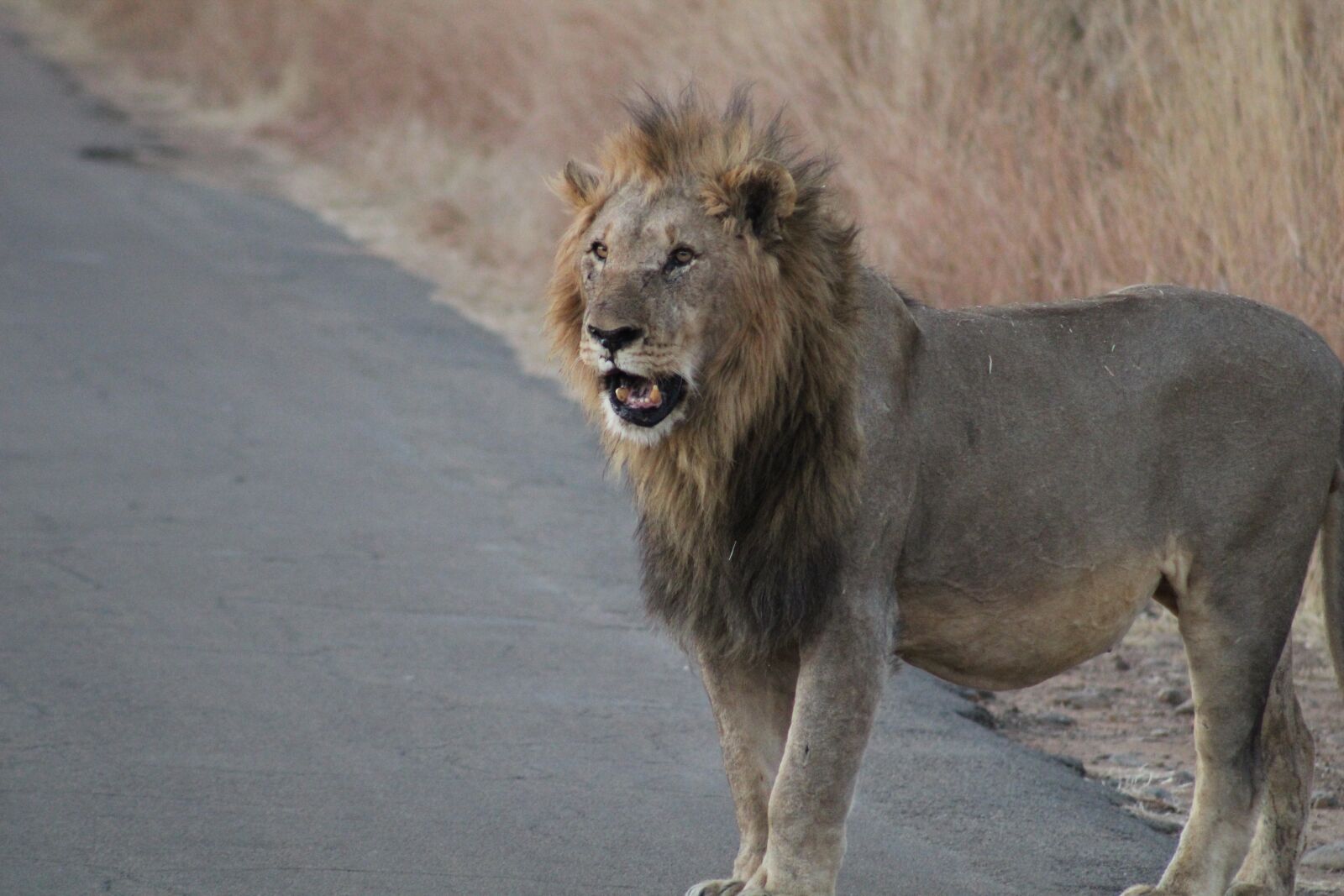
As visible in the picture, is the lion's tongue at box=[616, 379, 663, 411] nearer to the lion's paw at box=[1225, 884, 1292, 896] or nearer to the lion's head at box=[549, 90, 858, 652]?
the lion's head at box=[549, 90, 858, 652]

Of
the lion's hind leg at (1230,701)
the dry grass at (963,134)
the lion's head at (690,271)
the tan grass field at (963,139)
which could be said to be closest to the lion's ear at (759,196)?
the lion's head at (690,271)

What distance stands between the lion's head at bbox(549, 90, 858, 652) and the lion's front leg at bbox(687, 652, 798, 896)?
0.44ft

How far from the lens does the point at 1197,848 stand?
4.26m

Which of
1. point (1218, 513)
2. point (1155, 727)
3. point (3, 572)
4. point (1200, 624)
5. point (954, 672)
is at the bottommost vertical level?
point (3, 572)

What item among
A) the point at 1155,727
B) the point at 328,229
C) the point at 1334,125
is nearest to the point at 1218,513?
the point at 1155,727

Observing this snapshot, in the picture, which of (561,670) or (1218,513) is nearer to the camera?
(1218,513)

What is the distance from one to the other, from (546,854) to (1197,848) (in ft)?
5.45

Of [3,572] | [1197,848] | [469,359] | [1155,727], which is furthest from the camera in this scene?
[469,359]

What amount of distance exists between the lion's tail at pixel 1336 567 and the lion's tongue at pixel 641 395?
178 cm

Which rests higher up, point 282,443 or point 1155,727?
point 1155,727

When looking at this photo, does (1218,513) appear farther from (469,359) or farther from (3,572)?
(469,359)

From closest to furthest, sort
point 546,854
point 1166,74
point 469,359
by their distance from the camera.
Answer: point 546,854
point 1166,74
point 469,359

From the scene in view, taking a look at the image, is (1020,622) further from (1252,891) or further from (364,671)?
(364,671)

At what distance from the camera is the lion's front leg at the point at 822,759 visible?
388 cm
